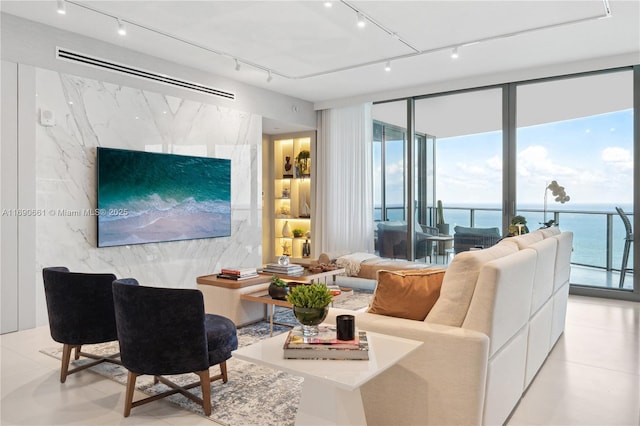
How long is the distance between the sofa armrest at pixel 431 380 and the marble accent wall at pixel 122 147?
3.47 meters

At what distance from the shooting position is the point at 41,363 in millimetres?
3236

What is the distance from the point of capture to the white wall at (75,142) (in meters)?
4.03

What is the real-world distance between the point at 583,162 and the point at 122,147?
5.46 meters

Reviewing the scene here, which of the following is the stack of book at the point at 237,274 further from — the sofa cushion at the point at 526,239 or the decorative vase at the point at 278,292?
the sofa cushion at the point at 526,239

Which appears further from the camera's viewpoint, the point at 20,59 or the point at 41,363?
the point at 20,59

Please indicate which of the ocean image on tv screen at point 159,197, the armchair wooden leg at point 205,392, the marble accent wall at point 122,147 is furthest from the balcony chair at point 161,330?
the ocean image on tv screen at point 159,197

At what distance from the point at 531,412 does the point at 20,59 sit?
484cm

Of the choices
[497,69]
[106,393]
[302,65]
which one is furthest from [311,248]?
[106,393]

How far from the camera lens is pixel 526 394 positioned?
2711 mm

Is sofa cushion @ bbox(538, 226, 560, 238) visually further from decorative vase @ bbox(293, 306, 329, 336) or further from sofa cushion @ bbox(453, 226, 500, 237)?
decorative vase @ bbox(293, 306, 329, 336)

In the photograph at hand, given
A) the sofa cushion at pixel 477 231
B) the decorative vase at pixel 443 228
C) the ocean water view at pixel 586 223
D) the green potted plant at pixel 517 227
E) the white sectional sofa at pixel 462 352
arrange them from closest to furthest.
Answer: the white sectional sofa at pixel 462 352
the green potted plant at pixel 517 227
the ocean water view at pixel 586 223
the sofa cushion at pixel 477 231
the decorative vase at pixel 443 228

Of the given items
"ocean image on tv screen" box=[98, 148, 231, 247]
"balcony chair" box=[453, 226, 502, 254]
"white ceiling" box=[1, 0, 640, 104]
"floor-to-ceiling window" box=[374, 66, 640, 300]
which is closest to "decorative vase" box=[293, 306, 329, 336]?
"white ceiling" box=[1, 0, 640, 104]

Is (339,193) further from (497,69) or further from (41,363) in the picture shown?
(41,363)

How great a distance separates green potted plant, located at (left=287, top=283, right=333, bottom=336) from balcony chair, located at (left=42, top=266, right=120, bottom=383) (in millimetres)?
1581
